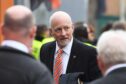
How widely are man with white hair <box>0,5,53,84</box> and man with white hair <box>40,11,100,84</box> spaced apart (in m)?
2.81

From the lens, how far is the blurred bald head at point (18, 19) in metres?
5.74

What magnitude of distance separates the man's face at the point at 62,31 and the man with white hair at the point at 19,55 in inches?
115

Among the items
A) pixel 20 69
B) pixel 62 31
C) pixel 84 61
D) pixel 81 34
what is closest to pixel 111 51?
pixel 20 69

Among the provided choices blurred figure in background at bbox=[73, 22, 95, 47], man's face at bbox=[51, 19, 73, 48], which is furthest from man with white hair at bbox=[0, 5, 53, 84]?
blurred figure in background at bbox=[73, 22, 95, 47]

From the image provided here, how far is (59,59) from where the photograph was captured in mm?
8742

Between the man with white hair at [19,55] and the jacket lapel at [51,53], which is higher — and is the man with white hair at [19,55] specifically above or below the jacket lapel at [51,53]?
above

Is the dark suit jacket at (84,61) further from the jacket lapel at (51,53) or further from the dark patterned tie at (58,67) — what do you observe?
the jacket lapel at (51,53)

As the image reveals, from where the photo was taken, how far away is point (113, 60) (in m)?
5.51

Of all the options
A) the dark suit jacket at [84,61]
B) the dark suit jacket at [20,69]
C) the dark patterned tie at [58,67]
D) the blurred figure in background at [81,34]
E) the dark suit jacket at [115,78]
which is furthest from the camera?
the blurred figure in background at [81,34]

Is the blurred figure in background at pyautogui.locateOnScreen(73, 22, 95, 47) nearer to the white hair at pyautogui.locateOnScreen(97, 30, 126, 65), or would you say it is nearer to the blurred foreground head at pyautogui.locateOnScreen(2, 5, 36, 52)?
the blurred foreground head at pyautogui.locateOnScreen(2, 5, 36, 52)

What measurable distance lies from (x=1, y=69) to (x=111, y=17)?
140ft

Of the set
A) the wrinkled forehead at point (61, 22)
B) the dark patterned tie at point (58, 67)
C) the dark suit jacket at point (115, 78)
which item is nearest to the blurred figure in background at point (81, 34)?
the wrinkled forehead at point (61, 22)

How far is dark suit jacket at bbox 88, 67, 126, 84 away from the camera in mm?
5477

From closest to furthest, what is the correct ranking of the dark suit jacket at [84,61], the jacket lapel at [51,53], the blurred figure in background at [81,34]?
the dark suit jacket at [84,61], the jacket lapel at [51,53], the blurred figure in background at [81,34]
